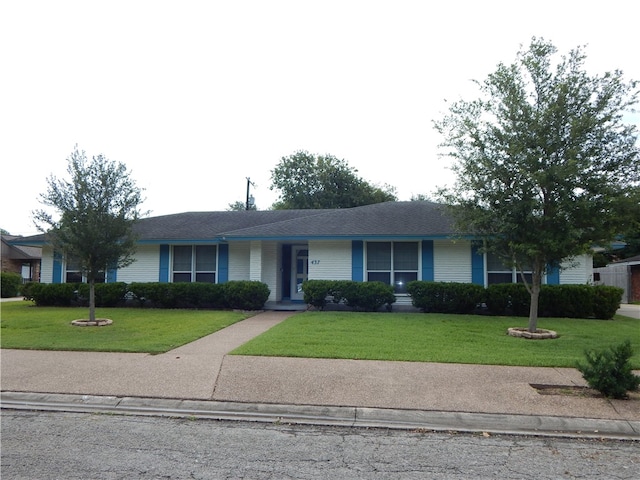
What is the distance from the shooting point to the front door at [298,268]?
18952 millimetres

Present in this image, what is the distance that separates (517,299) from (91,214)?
42.4ft

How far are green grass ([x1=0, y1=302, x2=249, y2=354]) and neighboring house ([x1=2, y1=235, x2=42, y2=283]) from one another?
75.7 feet

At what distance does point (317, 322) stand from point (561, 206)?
663cm

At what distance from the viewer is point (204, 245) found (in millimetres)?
18750

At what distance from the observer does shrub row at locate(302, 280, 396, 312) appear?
615 inches

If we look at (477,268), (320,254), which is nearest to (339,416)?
(320,254)

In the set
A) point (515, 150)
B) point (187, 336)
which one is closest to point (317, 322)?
point (187, 336)

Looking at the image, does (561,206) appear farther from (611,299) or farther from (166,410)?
(166,410)

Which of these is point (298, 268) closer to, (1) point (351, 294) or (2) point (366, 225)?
(2) point (366, 225)

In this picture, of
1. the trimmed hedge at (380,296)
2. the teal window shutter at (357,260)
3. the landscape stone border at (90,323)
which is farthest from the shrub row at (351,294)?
the landscape stone border at (90,323)

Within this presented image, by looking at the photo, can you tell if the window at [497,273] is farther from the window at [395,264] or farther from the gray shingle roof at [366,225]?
the window at [395,264]

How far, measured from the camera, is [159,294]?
17.2 metres

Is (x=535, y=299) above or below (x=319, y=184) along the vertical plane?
below

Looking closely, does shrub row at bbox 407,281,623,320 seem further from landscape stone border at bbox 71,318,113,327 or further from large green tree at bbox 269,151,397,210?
large green tree at bbox 269,151,397,210
